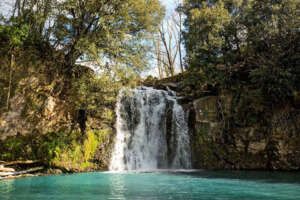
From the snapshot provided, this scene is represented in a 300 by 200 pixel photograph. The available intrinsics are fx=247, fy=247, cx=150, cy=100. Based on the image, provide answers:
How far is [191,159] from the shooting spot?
14.8 meters

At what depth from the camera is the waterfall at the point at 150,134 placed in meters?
14.7

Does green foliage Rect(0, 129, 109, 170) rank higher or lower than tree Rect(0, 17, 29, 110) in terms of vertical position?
lower

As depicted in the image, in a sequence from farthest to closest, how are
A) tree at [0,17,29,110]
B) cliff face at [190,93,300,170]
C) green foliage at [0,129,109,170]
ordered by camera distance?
cliff face at [190,93,300,170] → tree at [0,17,29,110] → green foliage at [0,129,109,170]

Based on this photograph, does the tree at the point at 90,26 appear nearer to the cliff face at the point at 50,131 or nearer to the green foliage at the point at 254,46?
the cliff face at the point at 50,131

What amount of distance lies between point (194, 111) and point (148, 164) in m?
4.27

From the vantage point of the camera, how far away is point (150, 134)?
617 inches

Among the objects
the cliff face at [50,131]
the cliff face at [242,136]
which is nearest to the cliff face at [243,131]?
the cliff face at [242,136]

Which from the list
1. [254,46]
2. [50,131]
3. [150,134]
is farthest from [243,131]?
[50,131]

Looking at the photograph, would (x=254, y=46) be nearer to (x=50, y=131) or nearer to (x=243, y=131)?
(x=243, y=131)

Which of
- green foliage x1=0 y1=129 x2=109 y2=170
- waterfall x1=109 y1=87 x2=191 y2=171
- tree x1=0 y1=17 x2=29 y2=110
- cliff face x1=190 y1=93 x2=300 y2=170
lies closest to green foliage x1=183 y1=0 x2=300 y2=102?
cliff face x1=190 y1=93 x2=300 y2=170

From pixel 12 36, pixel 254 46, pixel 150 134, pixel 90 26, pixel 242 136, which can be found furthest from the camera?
pixel 150 134

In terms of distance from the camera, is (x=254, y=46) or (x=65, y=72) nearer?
(x=65, y=72)

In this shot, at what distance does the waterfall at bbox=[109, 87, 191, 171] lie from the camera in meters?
14.7

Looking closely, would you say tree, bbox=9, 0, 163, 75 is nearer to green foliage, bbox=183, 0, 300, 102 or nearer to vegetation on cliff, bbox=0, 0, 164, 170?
vegetation on cliff, bbox=0, 0, 164, 170
